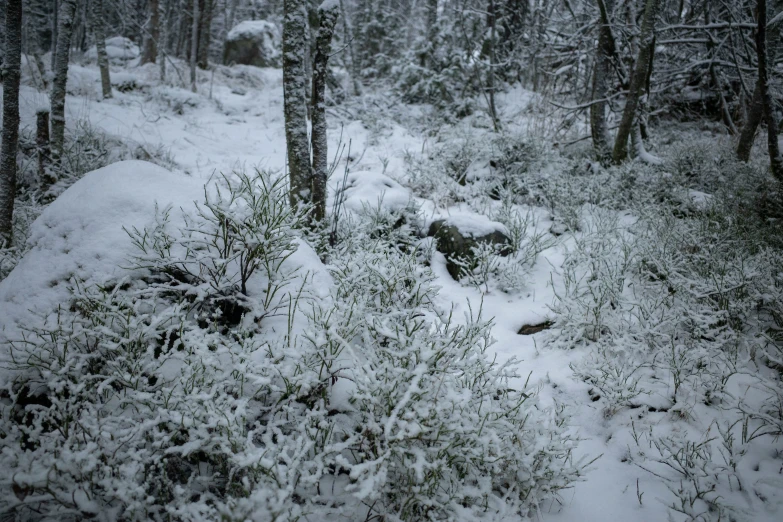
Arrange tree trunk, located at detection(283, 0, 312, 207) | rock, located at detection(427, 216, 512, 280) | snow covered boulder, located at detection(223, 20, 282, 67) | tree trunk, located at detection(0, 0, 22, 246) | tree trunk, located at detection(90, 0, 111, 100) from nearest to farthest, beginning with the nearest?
tree trunk, located at detection(0, 0, 22, 246) < tree trunk, located at detection(283, 0, 312, 207) < rock, located at detection(427, 216, 512, 280) < tree trunk, located at detection(90, 0, 111, 100) < snow covered boulder, located at detection(223, 20, 282, 67)

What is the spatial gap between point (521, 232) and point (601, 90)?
419 cm

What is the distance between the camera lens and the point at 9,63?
114 inches

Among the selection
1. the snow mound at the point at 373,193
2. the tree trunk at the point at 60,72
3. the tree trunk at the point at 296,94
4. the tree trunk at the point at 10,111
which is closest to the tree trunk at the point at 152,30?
the tree trunk at the point at 60,72

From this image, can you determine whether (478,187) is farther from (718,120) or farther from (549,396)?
(718,120)

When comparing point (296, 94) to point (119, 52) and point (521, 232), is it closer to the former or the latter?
point (521, 232)

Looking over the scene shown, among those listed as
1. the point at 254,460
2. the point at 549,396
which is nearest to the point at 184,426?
the point at 254,460

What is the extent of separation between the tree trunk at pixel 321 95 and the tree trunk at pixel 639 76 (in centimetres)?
478

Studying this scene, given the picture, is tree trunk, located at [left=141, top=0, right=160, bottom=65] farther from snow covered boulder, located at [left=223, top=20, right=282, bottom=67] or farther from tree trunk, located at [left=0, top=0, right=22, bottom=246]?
tree trunk, located at [left=0, top=0, right=22, bottom=246]

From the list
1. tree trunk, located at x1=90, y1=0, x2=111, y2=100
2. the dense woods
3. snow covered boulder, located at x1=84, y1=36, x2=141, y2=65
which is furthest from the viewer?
snow covered boulder, located at x1=84, y1=36, x2=141, y2=65

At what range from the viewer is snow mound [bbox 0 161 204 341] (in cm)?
198

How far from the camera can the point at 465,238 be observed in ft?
13.3

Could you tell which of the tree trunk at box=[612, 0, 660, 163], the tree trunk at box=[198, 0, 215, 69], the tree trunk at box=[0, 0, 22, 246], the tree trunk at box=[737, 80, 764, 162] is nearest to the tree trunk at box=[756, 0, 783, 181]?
the tree trunk at box=[737, 80, 764, 162]

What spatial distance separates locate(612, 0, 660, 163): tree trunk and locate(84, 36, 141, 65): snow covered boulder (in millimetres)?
15662

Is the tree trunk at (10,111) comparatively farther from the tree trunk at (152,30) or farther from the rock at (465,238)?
the tree trunk at (152,30)
